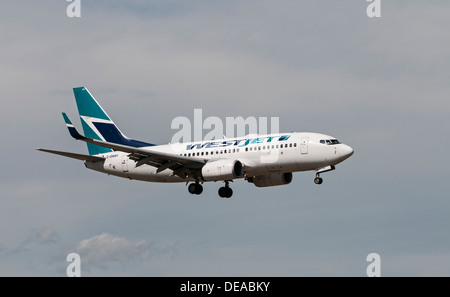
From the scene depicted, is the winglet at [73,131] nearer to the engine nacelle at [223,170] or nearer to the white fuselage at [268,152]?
the white fuselage at [268,152]

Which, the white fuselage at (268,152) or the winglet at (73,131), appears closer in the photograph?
the winglet at (73,131)

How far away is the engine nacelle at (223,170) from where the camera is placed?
8781cm

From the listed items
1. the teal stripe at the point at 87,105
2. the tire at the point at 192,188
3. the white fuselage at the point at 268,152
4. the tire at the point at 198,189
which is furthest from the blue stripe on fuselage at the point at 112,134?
the tire at the point at 198,189

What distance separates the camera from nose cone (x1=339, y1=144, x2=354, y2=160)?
86.1 meters

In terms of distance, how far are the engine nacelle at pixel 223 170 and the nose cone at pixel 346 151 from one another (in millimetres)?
9173

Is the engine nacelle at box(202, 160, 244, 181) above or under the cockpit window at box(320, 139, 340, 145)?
under

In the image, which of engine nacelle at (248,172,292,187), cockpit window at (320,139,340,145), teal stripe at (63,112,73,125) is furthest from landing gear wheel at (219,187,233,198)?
teal stripe at (63,112,73,125)

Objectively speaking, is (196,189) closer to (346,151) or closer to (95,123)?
(346,151)

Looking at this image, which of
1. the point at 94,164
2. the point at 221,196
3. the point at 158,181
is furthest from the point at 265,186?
the point at 94,164

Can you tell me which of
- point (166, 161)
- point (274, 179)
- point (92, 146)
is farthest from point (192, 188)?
point (92, 146)

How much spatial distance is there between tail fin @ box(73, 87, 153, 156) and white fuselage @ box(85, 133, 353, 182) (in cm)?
780

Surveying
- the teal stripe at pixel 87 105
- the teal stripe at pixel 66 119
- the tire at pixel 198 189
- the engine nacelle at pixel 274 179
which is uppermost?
the teal stripe at pixel 87 105

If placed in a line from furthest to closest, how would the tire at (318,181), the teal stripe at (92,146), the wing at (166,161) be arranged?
the teal stripe at (92,146) → the wing at (166,161) → the tire at (318,181)

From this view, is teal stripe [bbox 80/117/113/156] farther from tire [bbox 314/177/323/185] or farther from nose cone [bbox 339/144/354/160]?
nose cone [bbox 339/144/354/160]
